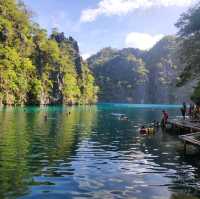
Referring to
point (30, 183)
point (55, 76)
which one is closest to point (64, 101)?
point (55, 76)

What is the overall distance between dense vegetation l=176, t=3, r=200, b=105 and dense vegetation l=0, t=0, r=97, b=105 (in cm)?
6949

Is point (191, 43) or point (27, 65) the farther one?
point (27, 65)

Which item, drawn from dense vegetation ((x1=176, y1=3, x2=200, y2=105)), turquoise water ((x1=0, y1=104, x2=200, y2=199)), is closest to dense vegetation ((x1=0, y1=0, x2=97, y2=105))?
dense vegetation ((x1=176, y1=3, x2=200, y2=105))

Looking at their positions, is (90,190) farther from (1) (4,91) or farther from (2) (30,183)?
(1) (4,91)

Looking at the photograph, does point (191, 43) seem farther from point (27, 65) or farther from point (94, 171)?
point (27, 65)

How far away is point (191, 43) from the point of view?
182ft

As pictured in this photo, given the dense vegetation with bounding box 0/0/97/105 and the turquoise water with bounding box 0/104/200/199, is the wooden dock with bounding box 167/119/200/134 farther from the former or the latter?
the dense vegetation with bounding box 0/0/97/105

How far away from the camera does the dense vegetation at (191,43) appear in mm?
54406

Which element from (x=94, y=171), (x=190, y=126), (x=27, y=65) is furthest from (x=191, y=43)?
(x=27, y=65)

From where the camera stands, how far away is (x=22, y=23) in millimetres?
143000

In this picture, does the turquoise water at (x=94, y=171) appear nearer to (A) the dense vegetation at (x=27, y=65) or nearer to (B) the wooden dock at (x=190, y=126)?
(B) the wooden dock at (x=190, y=126)

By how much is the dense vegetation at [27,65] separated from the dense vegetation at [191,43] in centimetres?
6949

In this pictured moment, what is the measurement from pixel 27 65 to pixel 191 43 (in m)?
91.9

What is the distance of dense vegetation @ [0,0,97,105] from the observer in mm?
122562
